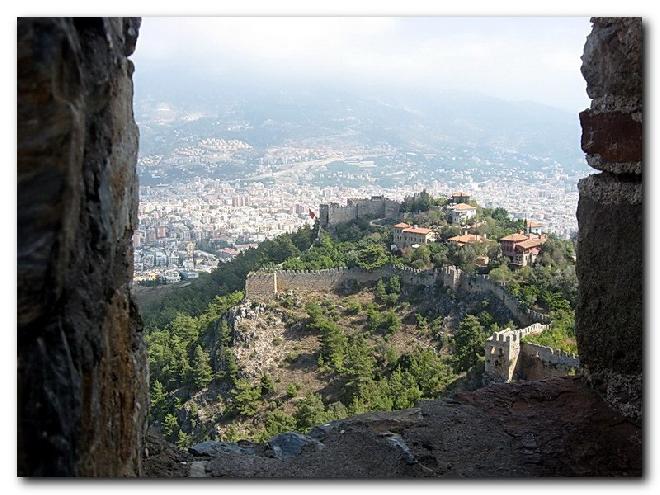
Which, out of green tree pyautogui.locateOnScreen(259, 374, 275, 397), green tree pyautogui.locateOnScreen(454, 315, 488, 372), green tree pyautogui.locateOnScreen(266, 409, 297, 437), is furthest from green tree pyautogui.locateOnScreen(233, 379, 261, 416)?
green tree pyautogui.locateOnScreen(454, 315, 488, 372)

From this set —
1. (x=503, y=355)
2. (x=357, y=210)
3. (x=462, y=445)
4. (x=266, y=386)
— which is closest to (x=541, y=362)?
(x=503, y=355)

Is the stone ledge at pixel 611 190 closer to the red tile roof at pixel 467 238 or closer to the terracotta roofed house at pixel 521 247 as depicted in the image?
the terracotta roofed house at pixel 521 247

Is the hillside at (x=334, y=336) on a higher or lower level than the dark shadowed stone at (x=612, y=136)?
lower

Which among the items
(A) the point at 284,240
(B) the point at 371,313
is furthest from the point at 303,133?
(A) the point at 284,240

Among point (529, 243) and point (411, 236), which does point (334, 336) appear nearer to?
point (529, 243)

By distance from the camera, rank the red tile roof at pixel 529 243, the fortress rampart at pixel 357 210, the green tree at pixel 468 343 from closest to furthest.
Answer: the green tree at pixel 468 343 < the red tile roof at pixel 529 243 < the fortress rampart at pixel 357 210

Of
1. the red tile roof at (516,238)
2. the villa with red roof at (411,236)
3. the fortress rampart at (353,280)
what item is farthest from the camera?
the villa with red roof at (411,236)

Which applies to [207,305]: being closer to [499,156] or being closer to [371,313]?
[371,313]

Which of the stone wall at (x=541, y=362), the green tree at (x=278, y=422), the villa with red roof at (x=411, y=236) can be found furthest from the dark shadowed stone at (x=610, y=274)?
the villa with red roof at (x=411, y=236)
